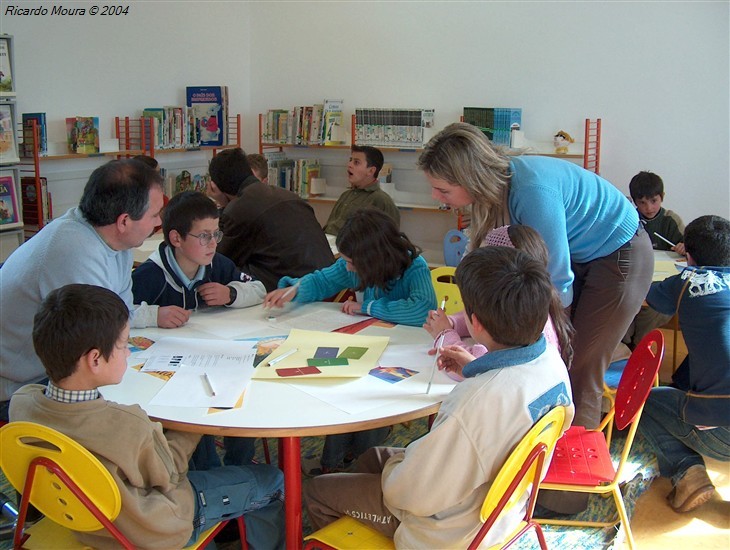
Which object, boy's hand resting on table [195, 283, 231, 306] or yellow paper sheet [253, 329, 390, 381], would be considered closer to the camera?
yellow paper sheet [253, 329, 390, 381]

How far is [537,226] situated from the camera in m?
2.32

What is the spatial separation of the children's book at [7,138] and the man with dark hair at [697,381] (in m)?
3.84

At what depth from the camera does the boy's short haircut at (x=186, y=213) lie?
2.78m

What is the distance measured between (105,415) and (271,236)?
2039 mm

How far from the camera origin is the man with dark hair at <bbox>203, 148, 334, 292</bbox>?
365cm

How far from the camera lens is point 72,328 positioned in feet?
5.59

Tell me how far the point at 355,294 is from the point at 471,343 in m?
0.73

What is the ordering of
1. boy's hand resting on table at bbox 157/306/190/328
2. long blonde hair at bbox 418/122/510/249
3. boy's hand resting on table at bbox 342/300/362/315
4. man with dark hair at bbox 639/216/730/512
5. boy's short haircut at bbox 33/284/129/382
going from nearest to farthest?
boy's short haircut at bbox 33/284/129/382 < long blonde hair at bbox 418/122/510/249 < boy's hand resting on table at bbox 157/306/190/328 < man with dark hair at bbox 639/216/730/512 < boy's hand resting on table at bbox 342/300/362/315

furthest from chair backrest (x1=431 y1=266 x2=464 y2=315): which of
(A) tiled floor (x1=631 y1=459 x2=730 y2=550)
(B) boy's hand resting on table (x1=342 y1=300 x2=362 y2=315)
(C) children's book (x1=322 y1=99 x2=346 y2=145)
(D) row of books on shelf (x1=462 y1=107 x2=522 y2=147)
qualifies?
(C) children's book (x1=322 y1=99 x2=346 y2=145)

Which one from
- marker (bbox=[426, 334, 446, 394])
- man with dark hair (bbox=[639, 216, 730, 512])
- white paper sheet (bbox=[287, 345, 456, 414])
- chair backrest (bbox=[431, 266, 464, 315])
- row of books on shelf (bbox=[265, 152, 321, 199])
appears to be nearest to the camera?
white paper sheet (bbox=[287, 345, 456, 414])

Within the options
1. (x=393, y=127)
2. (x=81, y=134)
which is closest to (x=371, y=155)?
(x=393, y=127)

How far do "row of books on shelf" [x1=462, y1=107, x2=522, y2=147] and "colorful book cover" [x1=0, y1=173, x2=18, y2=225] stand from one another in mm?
3426

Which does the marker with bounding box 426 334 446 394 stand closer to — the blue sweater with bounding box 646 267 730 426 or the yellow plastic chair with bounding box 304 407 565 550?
the yellow plastic chair with bounding box 304 407 565 550

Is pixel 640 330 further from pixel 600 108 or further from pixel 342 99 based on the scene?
pixel 342 99
